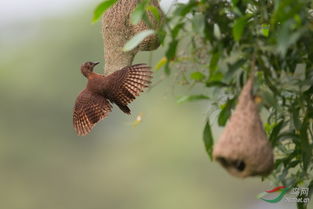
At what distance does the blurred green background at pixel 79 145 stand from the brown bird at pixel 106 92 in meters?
21.6

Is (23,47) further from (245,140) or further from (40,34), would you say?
(245,140)

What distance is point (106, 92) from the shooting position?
5.29 meters

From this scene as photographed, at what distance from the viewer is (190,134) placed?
29172mm

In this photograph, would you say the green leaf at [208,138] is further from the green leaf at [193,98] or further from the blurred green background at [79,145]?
the blurred green background at [79,145]

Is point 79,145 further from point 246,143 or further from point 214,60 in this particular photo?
point 246,143

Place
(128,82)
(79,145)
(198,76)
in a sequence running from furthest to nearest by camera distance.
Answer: (79,145) < (128,82) < (198,76)

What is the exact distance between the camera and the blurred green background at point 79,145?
2839 cm

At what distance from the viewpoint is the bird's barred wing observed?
5188 mm

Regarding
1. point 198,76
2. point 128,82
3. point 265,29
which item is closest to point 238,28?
point 198,76

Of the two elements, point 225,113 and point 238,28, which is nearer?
point 238,28

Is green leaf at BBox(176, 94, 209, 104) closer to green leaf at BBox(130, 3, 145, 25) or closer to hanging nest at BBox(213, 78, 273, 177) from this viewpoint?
hanging nest at BBox(213, 78, 273, 177)

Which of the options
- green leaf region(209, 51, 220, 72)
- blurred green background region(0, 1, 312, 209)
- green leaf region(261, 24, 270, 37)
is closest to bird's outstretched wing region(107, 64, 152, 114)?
green leaf region(261, 24, 270, 37)

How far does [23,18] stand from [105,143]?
454cm

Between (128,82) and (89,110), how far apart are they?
0.32 m
